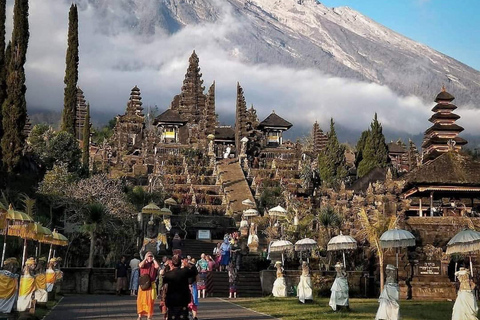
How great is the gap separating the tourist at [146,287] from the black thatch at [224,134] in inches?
2739

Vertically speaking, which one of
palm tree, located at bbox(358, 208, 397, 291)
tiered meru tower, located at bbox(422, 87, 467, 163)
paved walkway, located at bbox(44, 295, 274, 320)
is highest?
tiered meru tower, located at bbox(422, 87, 467, 163)

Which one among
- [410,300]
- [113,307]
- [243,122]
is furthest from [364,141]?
[113,307]

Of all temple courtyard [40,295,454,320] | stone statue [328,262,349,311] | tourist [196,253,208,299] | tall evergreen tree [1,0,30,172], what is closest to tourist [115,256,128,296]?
temple courtyard [40,295,454,320]

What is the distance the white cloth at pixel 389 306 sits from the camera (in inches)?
674

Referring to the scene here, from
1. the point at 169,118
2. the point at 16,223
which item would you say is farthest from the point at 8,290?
the point at 169,118

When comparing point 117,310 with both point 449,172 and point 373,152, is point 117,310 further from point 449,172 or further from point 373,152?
point 373,152

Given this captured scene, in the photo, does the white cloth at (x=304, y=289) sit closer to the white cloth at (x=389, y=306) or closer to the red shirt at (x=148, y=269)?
the white cloth at (x=389, y=306)

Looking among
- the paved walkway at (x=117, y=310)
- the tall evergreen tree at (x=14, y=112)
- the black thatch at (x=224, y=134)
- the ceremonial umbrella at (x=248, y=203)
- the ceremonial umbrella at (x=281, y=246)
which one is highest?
the black thatch at (x=224, y=134)

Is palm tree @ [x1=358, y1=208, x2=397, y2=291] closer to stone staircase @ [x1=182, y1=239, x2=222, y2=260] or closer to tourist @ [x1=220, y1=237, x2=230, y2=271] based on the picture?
tourist @ [x1=220, y1=237, x2=230, y2=271]

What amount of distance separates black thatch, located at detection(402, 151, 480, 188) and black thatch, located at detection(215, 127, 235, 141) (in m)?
47.6

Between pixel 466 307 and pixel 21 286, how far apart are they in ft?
34.3

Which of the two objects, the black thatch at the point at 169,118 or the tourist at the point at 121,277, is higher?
the black thatch at the point at 169,118

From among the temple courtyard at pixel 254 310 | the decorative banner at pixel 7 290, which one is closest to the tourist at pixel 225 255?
the temple courtyard at pixel 254 310

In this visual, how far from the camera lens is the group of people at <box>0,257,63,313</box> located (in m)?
15.9
